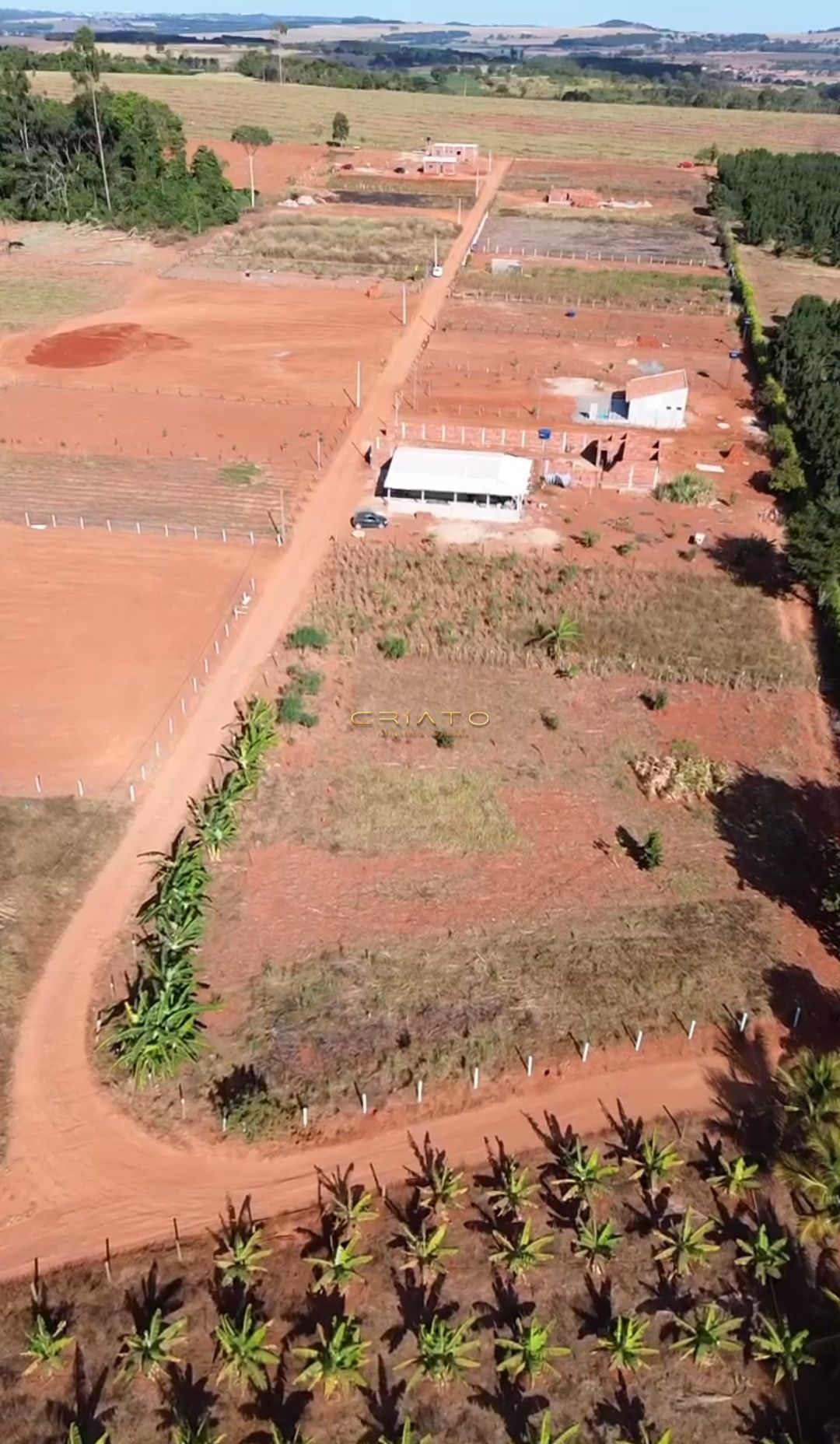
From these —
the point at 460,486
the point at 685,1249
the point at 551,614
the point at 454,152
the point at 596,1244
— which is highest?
the point at 454,152

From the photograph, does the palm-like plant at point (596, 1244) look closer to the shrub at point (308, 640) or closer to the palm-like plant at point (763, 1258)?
the palm-like plant at point (763, 1258)

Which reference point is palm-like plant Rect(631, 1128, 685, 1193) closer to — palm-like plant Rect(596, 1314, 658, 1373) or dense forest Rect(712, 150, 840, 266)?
palm-like plant Rect(596, 1314, 658, 1373)

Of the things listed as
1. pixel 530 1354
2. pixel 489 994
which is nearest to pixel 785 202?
pixel 489 994

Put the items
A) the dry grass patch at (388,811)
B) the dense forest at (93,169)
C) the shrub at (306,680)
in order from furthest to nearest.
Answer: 1. the dense forest at (93,169)
2. the shrub at (306,680)
3. the dry grass patch at (388,811)

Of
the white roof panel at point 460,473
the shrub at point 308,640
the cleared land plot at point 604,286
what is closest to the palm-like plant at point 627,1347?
the shrub at point 308,640

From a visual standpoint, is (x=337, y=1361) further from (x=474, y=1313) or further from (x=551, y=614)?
(x=551, y=614)

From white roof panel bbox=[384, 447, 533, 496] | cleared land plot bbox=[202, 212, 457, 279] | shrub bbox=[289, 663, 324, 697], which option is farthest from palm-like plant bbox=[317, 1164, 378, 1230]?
cleared land plot bbox=[202, 212, 457, 279]
